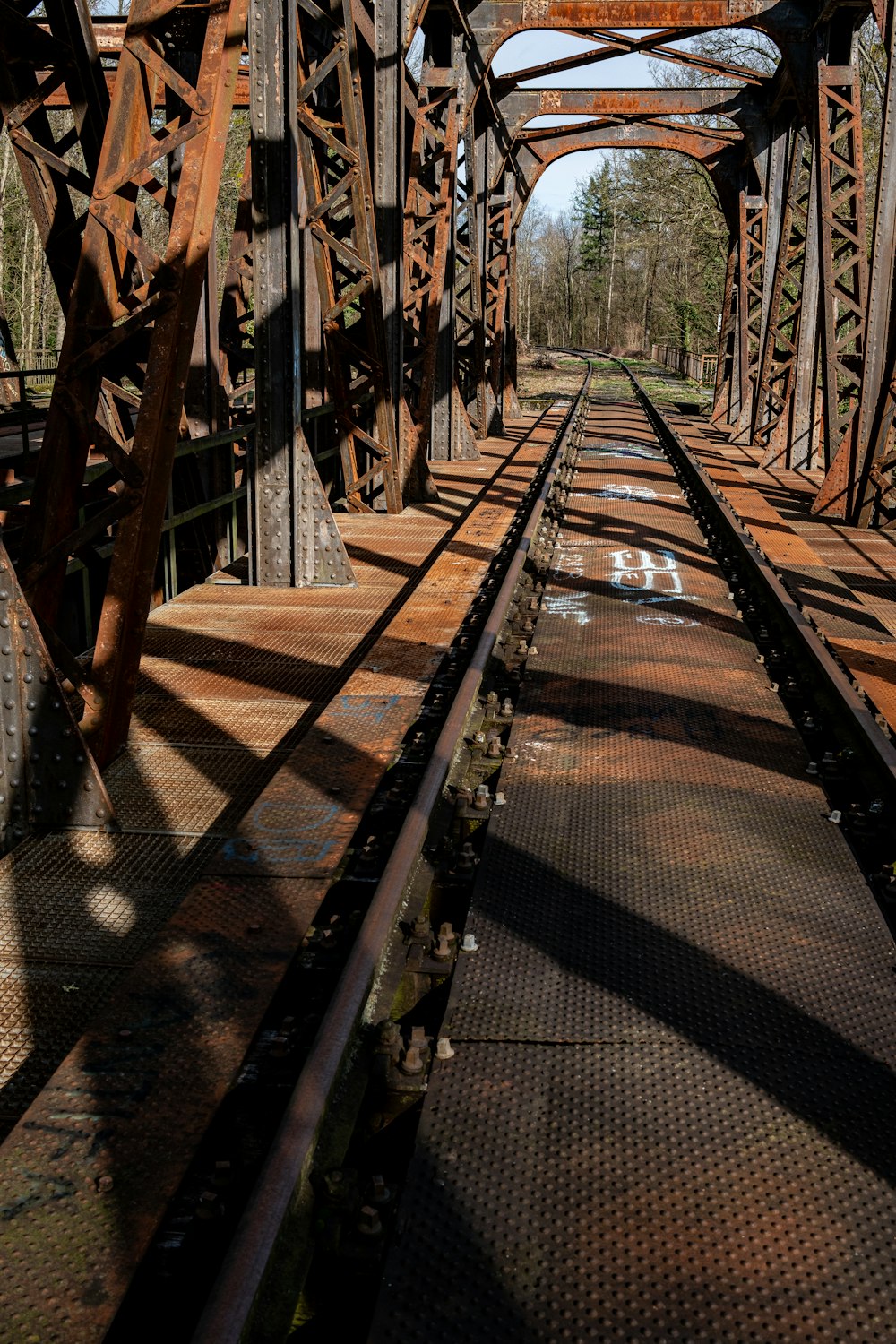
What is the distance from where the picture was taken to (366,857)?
13.8 feet

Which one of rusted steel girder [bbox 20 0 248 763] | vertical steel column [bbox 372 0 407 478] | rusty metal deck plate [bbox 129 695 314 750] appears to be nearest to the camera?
rusted steel girder [bbox 20 0 248 763]

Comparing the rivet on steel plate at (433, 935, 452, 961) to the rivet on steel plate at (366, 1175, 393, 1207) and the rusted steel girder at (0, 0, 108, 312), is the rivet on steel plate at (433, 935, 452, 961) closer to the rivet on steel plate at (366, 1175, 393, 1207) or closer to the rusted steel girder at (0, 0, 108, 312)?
the rivet on steel plate at (366, 1175, 393, 1207)

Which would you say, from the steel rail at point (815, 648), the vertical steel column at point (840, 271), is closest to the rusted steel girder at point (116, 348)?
the steel rail at point (815, 648)

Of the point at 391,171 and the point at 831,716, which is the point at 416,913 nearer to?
the point at 831,716

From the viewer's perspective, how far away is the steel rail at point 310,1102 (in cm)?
207

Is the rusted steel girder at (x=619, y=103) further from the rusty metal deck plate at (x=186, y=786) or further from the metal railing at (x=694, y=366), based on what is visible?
the rusty metal deck plate at (x=186, y=786)

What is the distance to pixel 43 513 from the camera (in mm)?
4984

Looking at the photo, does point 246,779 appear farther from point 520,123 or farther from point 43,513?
point 520,123

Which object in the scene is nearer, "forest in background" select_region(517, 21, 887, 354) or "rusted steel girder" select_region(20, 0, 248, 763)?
"rusted steel girder" select_region(20, 0, 248, 763)

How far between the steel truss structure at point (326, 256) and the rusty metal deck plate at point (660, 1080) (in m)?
2.05

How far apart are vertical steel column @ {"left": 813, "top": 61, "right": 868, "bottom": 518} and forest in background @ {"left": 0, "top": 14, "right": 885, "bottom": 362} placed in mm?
6690

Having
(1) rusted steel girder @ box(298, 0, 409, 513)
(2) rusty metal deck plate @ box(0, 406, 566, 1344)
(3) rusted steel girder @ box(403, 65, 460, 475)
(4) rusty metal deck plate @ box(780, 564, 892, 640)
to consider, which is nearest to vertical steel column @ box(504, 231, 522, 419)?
(3) rusted steel girder @ box(403, 65, 460, 475)

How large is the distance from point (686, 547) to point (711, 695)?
475cm

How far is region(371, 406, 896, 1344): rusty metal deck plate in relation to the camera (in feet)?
7.72
